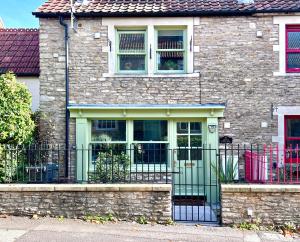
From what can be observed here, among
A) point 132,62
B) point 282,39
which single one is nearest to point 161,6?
point 132,62

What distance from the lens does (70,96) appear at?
37.6 ft

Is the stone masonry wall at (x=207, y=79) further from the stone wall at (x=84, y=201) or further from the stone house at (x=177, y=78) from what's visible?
the stone wall at (x=84, y=201)

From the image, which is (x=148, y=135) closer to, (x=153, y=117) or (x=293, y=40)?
(x=153, y=117)

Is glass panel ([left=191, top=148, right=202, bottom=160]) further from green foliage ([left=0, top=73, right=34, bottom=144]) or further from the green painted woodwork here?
green foliage ([left=0, top=73, right=34, bottom=144])

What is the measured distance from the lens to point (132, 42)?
464 inches

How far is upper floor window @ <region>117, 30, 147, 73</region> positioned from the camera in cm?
1172

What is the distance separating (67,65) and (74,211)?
208 inches

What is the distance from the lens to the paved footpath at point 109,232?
6.69 m

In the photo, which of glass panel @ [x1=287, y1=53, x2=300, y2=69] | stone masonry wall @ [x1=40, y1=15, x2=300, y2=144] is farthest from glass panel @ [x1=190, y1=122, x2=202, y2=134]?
glass panel @ [x1=287, y1=53, x2=300, y2=69]

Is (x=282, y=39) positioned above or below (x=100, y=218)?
above

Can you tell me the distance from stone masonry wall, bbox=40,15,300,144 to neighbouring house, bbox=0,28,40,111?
1689 millimetres

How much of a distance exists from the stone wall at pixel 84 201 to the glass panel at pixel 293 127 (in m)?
5.75

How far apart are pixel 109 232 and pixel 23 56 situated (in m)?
9.31

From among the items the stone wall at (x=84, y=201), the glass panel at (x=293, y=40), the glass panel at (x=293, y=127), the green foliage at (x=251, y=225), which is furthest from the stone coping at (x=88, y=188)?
the glass panel at (x=293, y=40)
